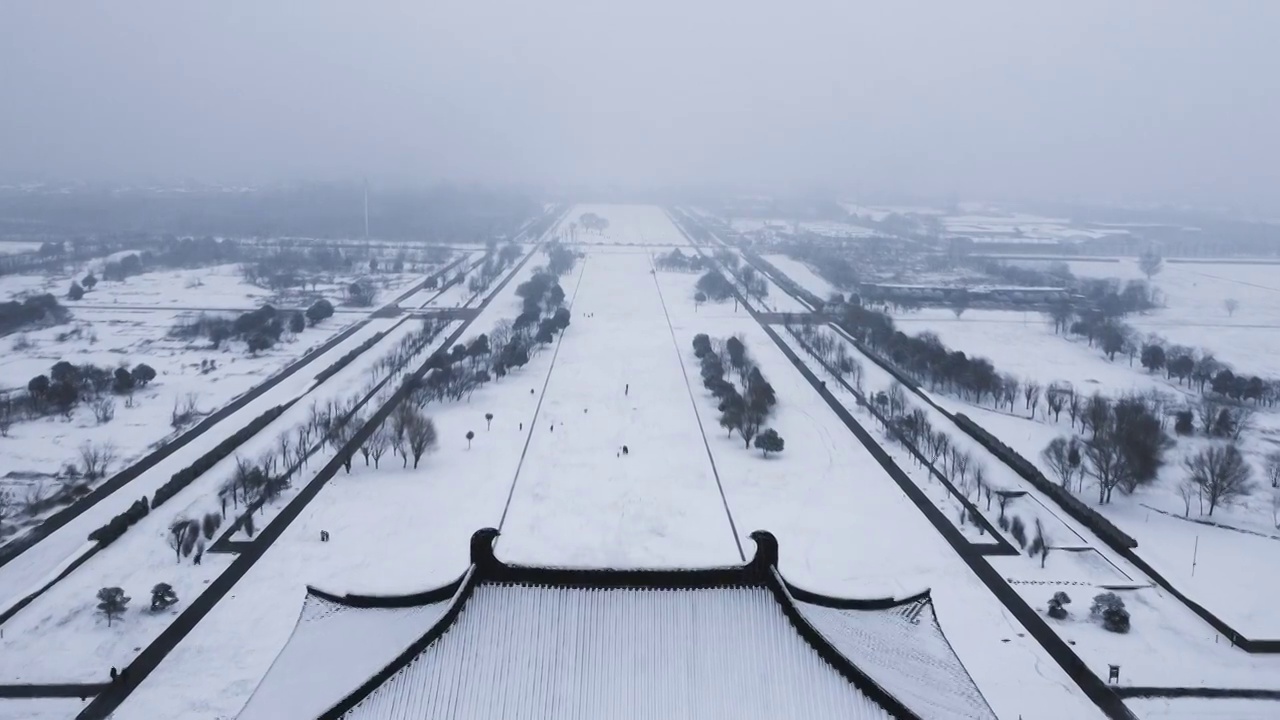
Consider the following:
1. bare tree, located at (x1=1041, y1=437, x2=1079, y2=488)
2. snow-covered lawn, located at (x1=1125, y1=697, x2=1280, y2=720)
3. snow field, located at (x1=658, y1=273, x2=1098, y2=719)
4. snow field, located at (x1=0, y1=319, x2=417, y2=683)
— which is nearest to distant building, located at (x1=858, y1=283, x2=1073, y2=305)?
snow field, located at (x1=658, y1=273, x2=1098, y2=719)

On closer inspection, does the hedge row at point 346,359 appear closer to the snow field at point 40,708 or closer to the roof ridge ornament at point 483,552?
the snow field at point 40,708

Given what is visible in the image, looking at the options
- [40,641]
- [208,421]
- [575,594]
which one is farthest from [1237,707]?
[208,421]

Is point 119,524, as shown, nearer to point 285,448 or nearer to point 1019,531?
point 285,448

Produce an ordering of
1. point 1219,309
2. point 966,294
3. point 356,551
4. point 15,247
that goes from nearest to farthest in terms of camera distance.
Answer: point 356,551 < point 1219,309 < point 966,294 < point 15,247

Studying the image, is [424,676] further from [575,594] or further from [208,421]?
[208,421]

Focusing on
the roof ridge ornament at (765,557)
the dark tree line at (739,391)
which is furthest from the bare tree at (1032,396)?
the roof ridge ornament at (765,557)

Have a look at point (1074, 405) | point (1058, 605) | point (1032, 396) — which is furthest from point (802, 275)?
point (1058, 605)

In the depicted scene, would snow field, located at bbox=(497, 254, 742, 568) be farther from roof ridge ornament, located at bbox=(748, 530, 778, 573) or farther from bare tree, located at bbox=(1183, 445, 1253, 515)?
bare tree, located at bbox=(1183, 445, 1253, 515)
